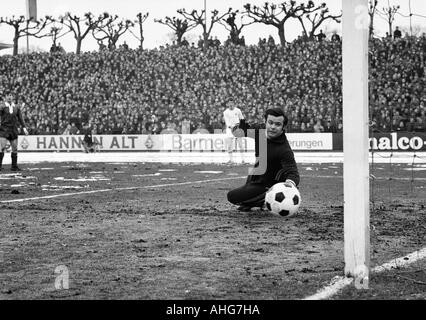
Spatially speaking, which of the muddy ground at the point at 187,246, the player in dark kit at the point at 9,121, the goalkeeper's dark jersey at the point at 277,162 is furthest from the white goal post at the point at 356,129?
the player in dark kit at the point at 9,121

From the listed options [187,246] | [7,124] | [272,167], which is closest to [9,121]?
[7,124]

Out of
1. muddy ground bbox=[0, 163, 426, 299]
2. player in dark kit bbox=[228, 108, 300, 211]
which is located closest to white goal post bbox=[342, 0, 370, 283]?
muddy ground bbox=[0, 163, 426, 299]

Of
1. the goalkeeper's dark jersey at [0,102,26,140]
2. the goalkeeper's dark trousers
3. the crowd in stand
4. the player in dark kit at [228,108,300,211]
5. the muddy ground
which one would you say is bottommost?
the muddy ground

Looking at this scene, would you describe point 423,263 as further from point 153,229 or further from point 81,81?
point 81,81

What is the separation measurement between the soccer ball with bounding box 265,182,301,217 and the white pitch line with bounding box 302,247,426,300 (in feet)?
7.72

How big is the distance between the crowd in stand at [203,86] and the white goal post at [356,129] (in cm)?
2570

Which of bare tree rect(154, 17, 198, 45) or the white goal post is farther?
bare tree rect(154, 17, 198, 45)

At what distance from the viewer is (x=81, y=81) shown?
42438mm

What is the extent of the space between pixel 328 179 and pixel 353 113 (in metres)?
11.4


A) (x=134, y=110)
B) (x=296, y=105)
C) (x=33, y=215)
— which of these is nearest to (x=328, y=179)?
(x=33, y=215)

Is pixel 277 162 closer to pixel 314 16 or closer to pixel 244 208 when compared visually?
pixel 244 208

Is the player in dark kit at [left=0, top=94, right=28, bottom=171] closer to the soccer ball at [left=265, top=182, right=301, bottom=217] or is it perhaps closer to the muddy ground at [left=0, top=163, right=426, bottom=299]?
the muddy ground at [left=0, top=163, right=426, bottom=299]

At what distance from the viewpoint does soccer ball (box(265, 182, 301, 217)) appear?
8.15 metres
